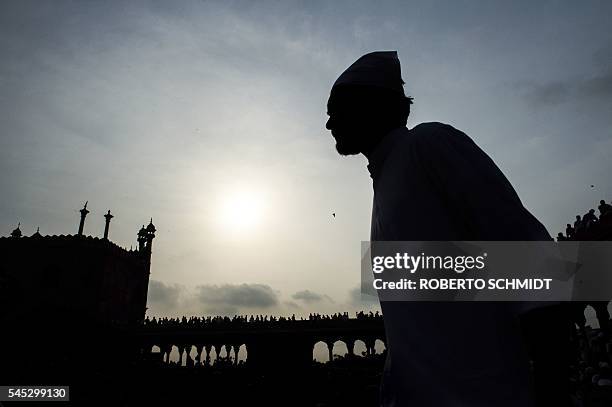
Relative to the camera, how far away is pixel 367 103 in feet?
4.62

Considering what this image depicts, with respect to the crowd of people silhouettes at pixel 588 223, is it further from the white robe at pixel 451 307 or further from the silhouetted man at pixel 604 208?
the white robe at pixel 451 307

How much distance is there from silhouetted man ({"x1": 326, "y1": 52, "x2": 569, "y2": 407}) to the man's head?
0.11m

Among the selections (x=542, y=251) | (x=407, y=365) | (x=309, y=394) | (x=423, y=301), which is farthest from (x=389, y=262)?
(x=309, y=394)

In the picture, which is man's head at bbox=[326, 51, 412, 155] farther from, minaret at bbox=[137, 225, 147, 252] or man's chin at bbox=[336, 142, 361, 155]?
minaret at bbox=[137, 225, 147, 252]

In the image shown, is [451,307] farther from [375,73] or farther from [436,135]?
[375,73]

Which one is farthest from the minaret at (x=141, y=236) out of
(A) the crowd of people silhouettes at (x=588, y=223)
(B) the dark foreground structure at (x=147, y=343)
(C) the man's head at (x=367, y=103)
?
(C) the man's head at (x=367, y=103)

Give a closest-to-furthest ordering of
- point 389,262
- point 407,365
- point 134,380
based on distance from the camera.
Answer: point 407,365, point 389,262, point 134,380

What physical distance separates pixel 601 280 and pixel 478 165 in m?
0.60

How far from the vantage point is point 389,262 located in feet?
4.03

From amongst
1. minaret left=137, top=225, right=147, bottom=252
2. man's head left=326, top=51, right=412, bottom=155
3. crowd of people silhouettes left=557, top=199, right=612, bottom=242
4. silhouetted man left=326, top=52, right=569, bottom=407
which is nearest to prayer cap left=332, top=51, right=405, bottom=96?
man's head left=326, top=51, right=412, bottom=155

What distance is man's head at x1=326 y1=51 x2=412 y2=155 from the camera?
55.0 inches

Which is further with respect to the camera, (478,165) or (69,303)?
(69,303)

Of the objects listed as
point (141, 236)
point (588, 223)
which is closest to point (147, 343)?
point (141, 236)

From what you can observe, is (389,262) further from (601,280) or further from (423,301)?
(601,280)
